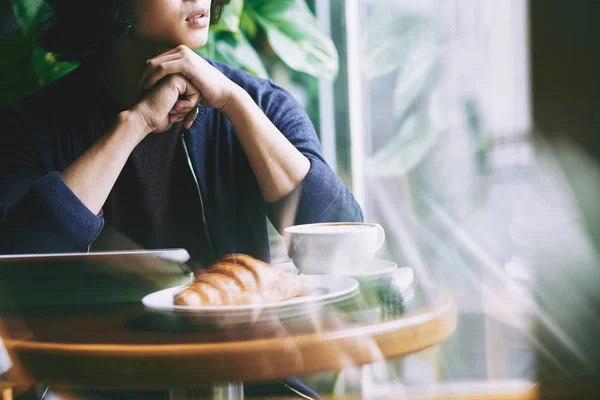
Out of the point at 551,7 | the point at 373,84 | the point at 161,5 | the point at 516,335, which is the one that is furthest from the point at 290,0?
the point at 516,335

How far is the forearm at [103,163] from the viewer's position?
2.10 ft

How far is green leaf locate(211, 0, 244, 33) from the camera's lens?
102cm

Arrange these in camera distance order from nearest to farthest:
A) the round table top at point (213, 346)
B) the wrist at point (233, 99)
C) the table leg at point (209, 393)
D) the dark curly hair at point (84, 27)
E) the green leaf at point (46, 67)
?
1. the round table top at point (213, 346)
2. the table leg at point (209, 393)
3. the wrist at point (233, 99)
4. the dark curly hair at point (84, 27)
5. the green leaf at point (46, 67)

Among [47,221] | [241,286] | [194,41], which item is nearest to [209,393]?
[241,286]

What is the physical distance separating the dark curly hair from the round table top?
581 mm

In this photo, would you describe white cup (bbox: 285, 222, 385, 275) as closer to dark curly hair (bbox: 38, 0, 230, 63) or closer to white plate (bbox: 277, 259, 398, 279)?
white plate (bbox: 277, 259, 398, 279)

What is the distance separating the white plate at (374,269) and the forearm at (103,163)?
25 cm

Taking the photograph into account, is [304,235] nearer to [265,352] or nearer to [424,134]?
[265,352]

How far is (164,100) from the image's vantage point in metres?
0.73

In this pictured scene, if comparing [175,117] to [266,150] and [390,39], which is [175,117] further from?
[390,39]

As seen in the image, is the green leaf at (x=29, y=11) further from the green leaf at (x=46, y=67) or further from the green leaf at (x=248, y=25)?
the green leaf at (x=248, y=25)

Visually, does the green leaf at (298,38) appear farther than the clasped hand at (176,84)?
Yes

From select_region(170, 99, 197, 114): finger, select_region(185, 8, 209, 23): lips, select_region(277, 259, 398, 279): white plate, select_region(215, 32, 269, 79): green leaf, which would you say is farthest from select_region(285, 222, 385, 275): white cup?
select_region(215, 32, 269, 79): green leaf

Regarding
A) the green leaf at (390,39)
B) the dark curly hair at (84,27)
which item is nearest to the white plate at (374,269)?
the dark curly hair at (84,27)
